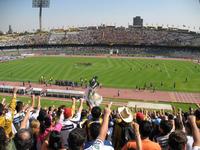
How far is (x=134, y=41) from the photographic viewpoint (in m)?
122

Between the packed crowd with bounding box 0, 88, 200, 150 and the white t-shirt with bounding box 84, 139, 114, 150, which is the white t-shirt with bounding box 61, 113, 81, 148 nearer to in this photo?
the packed crowd with bounding box 0, 88, 200, 150

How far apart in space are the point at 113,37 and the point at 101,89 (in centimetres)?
8397

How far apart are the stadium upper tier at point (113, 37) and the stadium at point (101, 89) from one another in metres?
0.34

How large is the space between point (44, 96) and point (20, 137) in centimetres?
3741

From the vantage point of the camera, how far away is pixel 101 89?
47375mm

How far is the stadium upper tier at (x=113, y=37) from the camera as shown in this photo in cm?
11950

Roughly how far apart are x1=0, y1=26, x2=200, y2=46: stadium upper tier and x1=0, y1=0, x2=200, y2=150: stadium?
34 cm

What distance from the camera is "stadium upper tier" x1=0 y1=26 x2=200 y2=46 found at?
392 feet

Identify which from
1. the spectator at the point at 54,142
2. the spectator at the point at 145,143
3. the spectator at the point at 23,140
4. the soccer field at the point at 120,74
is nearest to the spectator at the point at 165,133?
the spectator at the point at 145,143

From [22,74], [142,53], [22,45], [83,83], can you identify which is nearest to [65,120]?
[83,83]

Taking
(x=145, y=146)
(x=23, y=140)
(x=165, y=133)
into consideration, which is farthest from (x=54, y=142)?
(x=165, y=133)

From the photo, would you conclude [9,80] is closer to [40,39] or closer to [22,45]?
[22,45]

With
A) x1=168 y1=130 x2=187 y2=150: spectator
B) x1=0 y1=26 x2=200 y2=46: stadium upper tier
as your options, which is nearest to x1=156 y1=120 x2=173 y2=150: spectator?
x1=168 y1=130 x2=187 y2=150: spectator

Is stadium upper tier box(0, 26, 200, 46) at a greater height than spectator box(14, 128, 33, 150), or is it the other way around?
stadium upper tier box(0, 26, 200, 46)
